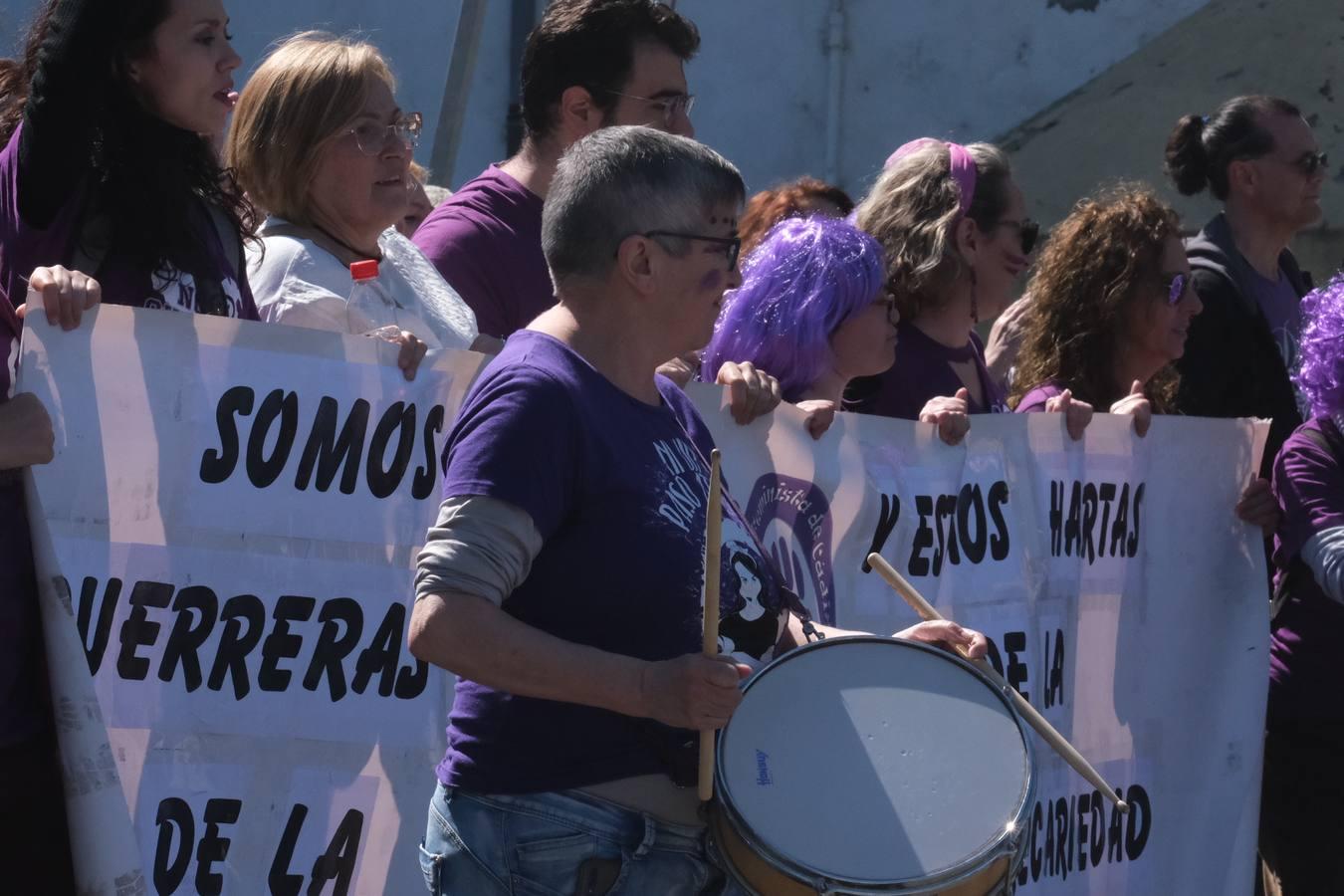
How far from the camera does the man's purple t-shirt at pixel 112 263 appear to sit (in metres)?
2.98

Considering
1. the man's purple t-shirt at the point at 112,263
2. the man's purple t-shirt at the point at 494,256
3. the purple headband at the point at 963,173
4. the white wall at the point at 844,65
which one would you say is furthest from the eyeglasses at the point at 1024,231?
the white wall at the point at 844,65

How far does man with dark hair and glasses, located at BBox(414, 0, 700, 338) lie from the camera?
4164 mm

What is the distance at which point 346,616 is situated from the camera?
3342mm

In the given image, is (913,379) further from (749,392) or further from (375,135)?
(375,135)

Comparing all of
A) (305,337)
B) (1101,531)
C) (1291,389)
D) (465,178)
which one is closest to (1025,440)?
(1101,531)

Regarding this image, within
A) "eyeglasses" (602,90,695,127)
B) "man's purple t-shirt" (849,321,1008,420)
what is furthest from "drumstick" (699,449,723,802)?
"eyeglasses" (602,90,695,127)

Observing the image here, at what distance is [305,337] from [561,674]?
51.8 inches

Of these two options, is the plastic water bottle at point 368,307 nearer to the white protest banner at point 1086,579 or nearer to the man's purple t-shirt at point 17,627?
the white protest banner at point 1086,579

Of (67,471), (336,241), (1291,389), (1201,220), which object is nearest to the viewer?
Answer: (67,471)

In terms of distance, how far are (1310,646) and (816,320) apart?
1606 millimetres

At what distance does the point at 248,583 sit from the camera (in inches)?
127

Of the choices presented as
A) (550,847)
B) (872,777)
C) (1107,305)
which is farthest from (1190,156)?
(550,847)

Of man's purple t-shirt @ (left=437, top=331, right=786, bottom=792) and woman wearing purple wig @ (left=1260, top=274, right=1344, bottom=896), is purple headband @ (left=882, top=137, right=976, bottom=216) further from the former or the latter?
man's purple t-shirt @ (left=437, top=331, right=786, bottom=792)

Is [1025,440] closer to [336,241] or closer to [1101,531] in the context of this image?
[1101,531]
